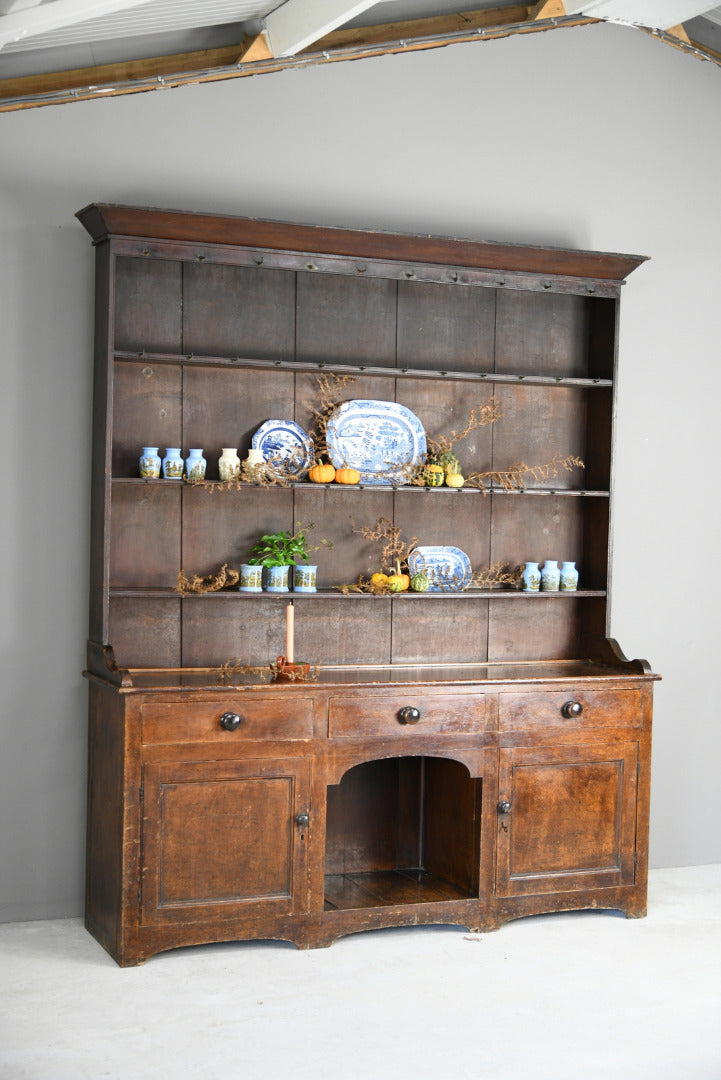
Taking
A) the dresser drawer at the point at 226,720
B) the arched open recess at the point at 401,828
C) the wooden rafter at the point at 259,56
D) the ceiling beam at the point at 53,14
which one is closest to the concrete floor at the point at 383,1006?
the arched open recess at the point at 401,828

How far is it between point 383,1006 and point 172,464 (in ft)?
6.93

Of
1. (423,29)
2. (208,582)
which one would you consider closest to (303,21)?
(423,29)

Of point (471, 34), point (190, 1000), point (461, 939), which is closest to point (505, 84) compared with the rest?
point (471, 34)

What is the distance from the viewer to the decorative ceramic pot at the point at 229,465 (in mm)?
4762

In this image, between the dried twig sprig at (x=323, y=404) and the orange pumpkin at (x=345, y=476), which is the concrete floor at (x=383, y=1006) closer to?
the orange pumpkin at (x=345, y=476)

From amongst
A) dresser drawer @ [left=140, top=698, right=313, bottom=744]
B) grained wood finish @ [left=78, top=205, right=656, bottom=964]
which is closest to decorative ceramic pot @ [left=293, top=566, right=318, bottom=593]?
grained wood finish @ [left=78, top=205, right=656, bottom=964]

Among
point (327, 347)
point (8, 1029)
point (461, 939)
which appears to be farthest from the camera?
point (327, 347)

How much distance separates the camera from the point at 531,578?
527 cm

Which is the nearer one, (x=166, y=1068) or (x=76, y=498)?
(x=166, y=1068)

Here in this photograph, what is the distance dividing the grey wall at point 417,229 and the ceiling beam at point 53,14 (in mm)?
859

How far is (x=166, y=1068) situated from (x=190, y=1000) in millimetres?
522

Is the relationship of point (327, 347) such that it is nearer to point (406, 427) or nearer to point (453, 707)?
point (406, 427)

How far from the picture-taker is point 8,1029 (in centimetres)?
366

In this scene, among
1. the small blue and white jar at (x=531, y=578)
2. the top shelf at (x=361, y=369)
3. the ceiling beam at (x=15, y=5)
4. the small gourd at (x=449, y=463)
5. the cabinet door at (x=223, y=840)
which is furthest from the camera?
the small blue and white jar at (x=531, y=578)
